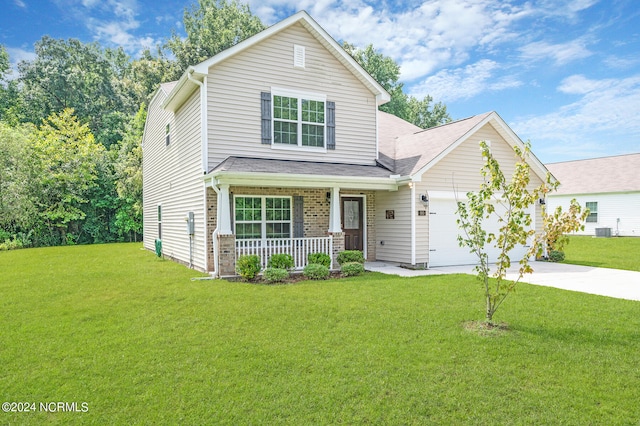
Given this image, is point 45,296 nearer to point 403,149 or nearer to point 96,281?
point 96,281

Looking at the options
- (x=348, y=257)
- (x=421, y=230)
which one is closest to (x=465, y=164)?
(x=421, y=230)

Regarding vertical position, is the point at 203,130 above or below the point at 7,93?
below

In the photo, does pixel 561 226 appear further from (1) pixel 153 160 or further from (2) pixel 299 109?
(1) pixel 153 160

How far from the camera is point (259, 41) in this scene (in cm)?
1157

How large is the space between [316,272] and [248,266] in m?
1.76

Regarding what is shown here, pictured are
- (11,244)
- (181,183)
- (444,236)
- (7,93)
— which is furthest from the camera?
(7,93)

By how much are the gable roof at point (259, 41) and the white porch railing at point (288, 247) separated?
4850mm

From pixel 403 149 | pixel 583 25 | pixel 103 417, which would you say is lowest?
pixel 103 417

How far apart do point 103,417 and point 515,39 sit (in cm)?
1909

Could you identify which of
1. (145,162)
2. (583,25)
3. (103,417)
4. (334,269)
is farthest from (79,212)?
(583,25)

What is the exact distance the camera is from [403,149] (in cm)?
1474

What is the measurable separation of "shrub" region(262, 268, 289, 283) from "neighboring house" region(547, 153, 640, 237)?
21329 mm

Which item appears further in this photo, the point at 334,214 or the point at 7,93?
the point at 7,93

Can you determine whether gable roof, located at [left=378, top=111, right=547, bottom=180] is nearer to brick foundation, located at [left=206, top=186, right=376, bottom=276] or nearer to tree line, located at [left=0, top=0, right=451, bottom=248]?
brick foundation, located at [left=206, top=186, right=376, bottom=276]
